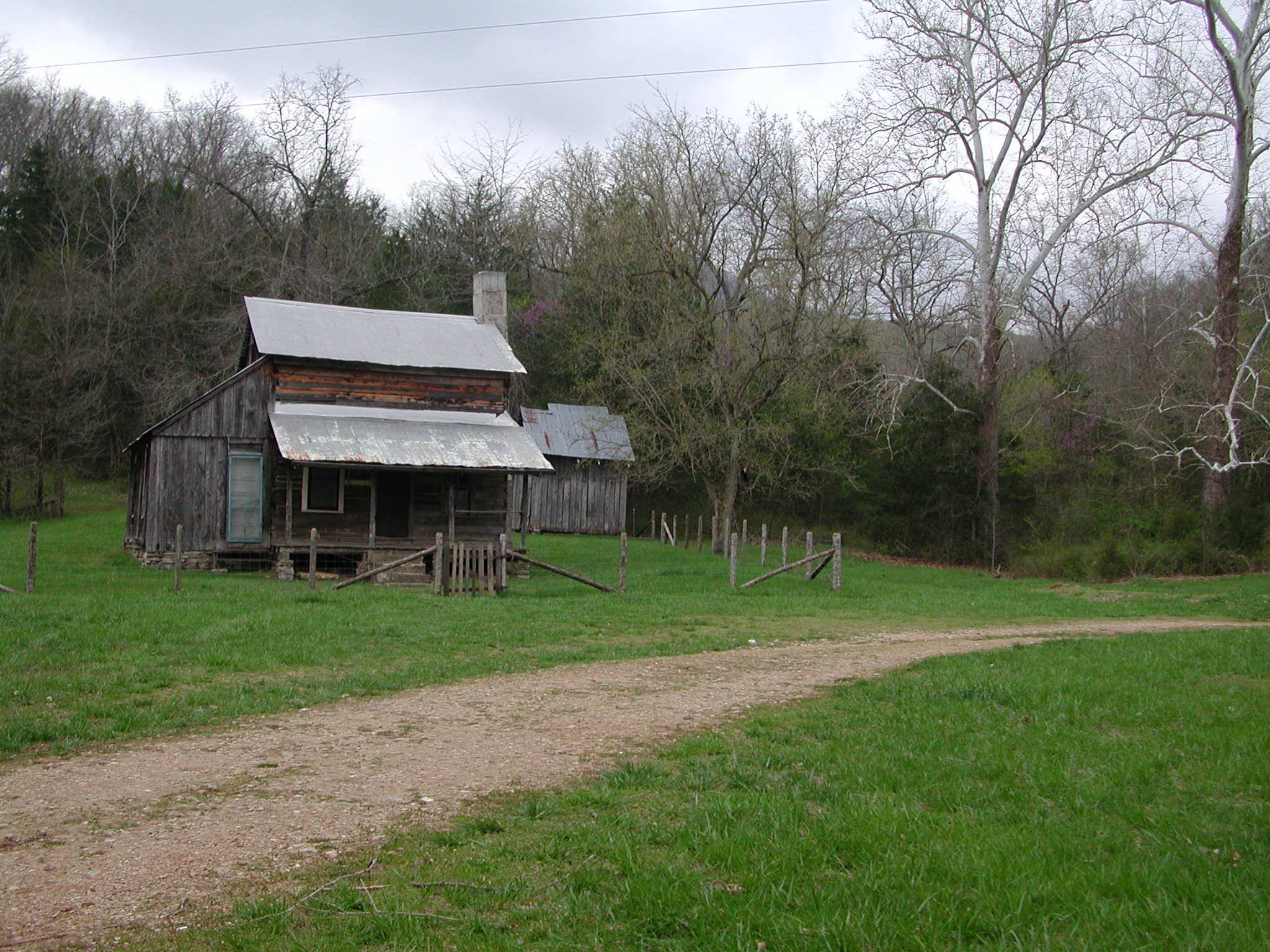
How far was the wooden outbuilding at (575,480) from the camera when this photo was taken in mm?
40719

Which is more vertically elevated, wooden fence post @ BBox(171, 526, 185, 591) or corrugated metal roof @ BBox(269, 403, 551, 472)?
corrugated metal roof @ BBox(269, 403, 551, 472)

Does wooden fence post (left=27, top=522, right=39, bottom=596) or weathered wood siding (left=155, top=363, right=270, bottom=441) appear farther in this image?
weathered wood siding (left=155, top=363, right=270, bottom=441)

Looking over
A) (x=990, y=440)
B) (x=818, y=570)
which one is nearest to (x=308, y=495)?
(x=818, y=570)

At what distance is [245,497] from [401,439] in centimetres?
411

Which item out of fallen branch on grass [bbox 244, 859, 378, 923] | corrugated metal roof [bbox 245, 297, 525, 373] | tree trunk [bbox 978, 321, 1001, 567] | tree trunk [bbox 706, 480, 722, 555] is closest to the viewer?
fallen branch on grass [bbox 244, 859, 378, 923]

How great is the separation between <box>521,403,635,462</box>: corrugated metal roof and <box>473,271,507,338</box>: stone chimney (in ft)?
31.7

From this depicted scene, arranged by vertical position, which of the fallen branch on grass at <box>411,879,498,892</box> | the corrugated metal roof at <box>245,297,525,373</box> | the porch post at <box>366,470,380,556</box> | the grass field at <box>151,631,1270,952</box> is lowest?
the fallen branch on grass at <box>411,879,498,892</box>

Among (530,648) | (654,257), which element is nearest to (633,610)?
(530,648)

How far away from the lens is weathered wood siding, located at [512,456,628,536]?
40.9 metres

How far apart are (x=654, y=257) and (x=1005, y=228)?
11002 millimetres

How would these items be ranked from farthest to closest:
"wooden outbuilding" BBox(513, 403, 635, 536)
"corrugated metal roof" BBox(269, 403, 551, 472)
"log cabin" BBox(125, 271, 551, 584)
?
1. "wooden outbuilding" BBox(513, 403, 635, 536)
2. "log cabin" BBox(125, 271, 551, 584)
3. "corrugated metal roof" BBox(269, 403, 551, 472)

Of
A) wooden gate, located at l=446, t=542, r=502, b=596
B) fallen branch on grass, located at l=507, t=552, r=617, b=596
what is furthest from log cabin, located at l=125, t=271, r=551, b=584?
fallen branch on grass, located at l=507, t=552, r=617, b=596

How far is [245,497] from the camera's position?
24.5 meters

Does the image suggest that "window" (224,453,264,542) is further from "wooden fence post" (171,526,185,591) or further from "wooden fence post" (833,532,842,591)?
"wooden fence post" (833,532,842,591)
